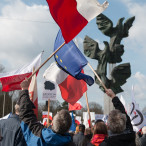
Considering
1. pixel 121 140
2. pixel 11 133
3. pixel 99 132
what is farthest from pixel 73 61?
pixel 121 140

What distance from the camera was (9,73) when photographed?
6.42 meters

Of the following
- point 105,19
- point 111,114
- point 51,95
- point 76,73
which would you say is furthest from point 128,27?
point 111,114

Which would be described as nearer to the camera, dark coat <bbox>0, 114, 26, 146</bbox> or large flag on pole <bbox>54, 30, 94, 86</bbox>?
dark coat <bbox>0, 114, 26, 146</bbox>

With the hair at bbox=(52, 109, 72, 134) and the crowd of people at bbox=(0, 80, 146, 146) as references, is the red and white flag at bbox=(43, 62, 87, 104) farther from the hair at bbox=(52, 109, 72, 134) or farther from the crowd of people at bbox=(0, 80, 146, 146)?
the hair at bbox=(52, 109, 72, 134)

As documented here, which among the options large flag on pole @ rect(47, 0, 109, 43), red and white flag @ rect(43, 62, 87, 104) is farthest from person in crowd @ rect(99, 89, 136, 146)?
red and white flag @ rect(43, 62, 87, 104)

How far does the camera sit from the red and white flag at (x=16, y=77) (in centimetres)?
618

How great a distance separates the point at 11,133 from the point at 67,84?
13.2 feet

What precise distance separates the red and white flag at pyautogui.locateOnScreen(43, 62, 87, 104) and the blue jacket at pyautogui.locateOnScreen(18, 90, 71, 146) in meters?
3.97

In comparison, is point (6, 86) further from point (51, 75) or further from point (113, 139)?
point (113, 139)

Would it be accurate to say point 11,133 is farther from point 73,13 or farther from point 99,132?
point 73,13

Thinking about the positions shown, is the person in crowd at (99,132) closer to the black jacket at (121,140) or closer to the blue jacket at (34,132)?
the black jacket at (121,140)

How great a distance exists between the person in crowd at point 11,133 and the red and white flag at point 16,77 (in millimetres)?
3191

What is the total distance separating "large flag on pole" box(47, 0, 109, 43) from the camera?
424 cm

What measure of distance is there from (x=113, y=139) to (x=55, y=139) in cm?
64
